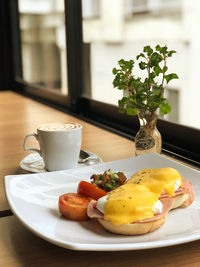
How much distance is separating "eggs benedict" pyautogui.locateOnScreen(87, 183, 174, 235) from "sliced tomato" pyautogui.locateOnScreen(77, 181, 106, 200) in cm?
7

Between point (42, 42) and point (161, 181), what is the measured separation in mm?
2480

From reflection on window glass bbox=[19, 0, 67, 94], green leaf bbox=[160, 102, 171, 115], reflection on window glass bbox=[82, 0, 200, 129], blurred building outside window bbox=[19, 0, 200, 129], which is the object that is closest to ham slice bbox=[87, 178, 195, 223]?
green leaf bbox=[160, 102, 171, 115]

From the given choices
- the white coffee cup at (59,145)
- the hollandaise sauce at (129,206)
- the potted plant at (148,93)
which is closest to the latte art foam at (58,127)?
the white coffee cup at (59,145)

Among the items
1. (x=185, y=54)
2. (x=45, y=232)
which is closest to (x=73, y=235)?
(x=45, y=232)

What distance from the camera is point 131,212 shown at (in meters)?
0.53

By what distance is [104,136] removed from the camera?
129 cm

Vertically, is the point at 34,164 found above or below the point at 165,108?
below

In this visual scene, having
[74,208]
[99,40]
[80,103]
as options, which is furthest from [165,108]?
[99,40]

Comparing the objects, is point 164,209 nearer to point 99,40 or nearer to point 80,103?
point 80,103

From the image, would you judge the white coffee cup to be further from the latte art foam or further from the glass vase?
the glass vase

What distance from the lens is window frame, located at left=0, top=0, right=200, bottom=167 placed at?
43.5 inches

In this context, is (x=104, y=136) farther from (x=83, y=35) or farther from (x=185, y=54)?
(x=185, y=54)

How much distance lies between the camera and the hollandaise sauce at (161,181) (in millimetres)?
598

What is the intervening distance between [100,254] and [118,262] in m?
0.03
